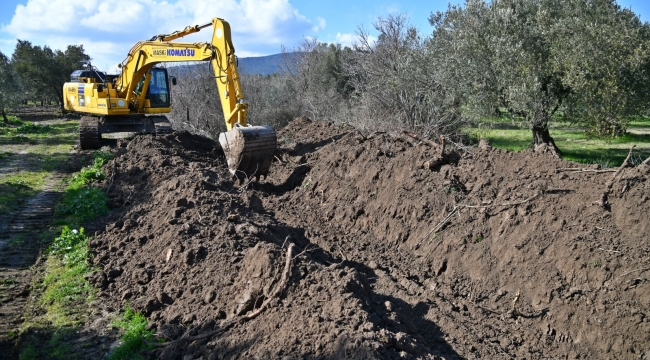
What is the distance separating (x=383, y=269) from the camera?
7023mm

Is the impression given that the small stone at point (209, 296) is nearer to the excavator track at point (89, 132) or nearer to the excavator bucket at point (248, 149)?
the excavator bucket at point (248, 149)

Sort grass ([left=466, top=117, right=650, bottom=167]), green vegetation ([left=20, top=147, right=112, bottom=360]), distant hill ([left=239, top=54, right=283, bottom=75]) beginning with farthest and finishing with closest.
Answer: distant hill ([left=239, top=54, right=283, bottom=75]), grass ([left=466, top=117, right=650, bottom=167]), green vegetation ([left=20, top=147, right=112, bottom=360])

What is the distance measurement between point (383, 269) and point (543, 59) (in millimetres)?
10491

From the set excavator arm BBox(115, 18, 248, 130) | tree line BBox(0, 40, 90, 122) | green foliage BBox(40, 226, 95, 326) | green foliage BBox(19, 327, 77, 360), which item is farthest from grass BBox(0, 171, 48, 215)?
tree line BBox(0, 40, 90, 122)

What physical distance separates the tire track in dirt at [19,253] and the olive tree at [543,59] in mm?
11608

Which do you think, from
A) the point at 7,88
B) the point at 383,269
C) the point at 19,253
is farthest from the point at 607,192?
the point at 7,88

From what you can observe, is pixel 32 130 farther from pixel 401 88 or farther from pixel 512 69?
pixel 512 69

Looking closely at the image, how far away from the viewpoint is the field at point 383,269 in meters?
4.74

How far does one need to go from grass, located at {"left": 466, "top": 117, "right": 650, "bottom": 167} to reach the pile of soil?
759cm

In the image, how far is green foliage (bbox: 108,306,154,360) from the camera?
486cm

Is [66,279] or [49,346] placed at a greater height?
[66,279]

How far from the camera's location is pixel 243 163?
1045cm

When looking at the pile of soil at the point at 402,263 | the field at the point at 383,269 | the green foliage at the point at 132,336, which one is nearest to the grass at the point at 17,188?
the pile of soil at the point at 402,263

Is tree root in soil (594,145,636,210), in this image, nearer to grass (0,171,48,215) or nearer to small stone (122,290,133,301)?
small stone (122,290,133,301)
